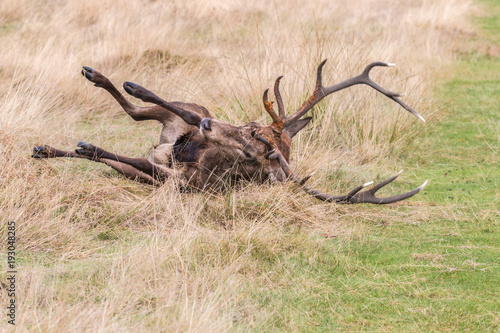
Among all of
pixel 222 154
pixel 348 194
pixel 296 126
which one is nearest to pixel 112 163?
pixel 222 154

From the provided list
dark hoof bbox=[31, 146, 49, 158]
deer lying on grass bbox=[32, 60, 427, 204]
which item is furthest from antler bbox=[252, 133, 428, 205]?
dark hoof bbox=[31, 146, 49, 158]

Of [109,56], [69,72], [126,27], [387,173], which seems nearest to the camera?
[387,173]

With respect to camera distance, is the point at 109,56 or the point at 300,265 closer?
the point at 300,265

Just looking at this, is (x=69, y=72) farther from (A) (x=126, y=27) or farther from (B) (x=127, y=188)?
(B) (x=127, y=188)

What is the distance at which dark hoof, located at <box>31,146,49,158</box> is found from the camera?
4.95 meters

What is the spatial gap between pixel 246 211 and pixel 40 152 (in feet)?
5.71

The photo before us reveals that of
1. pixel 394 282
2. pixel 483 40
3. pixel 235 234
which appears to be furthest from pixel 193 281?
pixel 483 40

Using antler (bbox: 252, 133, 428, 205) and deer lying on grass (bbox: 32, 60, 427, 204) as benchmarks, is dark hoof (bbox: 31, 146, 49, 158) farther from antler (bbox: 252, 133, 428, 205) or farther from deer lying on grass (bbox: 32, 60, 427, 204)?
antler (bbox: 252, 133, 428, 205)

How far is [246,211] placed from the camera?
15.3ft

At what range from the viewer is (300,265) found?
4102mm

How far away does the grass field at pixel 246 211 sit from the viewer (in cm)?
342

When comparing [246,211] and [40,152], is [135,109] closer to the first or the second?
[40,152]

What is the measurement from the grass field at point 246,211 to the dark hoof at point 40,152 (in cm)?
12

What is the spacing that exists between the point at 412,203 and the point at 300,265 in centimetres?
174
